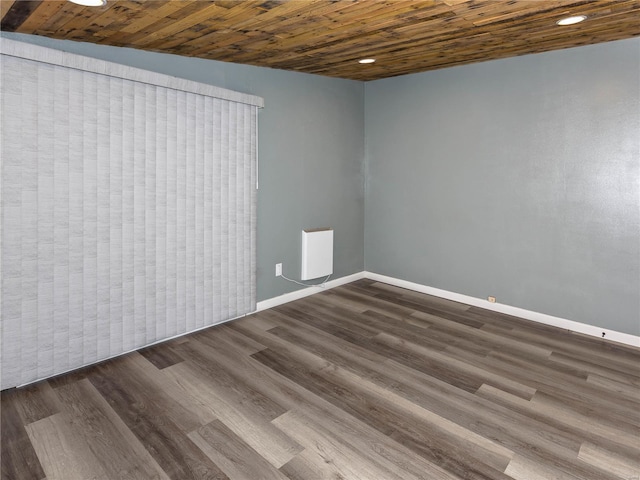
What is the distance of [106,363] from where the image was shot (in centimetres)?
276

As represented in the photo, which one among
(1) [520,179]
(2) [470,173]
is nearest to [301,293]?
(2) [470,173]

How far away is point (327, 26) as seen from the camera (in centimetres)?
247

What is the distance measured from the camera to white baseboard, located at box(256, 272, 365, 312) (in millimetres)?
3908

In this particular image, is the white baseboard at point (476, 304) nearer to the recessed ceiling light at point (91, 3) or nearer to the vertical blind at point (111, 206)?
the vertical blind at point (111, 206)

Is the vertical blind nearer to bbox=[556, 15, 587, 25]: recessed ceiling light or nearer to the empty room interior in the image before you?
the empty room interior

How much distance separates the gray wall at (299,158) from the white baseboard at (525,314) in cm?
73

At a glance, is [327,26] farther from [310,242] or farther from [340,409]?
[340,409]

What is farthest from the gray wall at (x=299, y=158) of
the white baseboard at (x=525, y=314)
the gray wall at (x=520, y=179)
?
the white baseboard at (x=525, y=314)

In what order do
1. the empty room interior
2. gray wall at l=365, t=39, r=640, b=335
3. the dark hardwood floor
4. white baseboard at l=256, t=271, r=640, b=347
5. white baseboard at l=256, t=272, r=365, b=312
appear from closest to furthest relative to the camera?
the dark hardwood floor → the empty room interior → gray wall at l=365, t=39, r=640, b=335 → white baseboard at l=256, t=271, r=640, b=347 → white baseboard at l=256, t=272, r=365, b=312

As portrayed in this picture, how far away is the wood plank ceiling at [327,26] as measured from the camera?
2.09 metres

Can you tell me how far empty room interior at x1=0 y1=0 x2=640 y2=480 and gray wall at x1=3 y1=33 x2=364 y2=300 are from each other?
0.09ft

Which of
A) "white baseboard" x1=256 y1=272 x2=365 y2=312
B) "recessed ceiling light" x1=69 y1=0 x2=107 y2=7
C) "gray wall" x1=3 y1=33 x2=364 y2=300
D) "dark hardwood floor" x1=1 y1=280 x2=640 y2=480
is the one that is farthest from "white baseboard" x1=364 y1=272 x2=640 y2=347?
"recessed ceiling light" x1=69 y1=0 x2=107 y2=7

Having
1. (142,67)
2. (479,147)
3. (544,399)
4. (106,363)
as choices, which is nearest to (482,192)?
(479,147)

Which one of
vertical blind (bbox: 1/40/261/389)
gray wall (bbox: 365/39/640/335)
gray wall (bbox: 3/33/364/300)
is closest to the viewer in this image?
vertical blind (bbox: 1/40/261/389)
